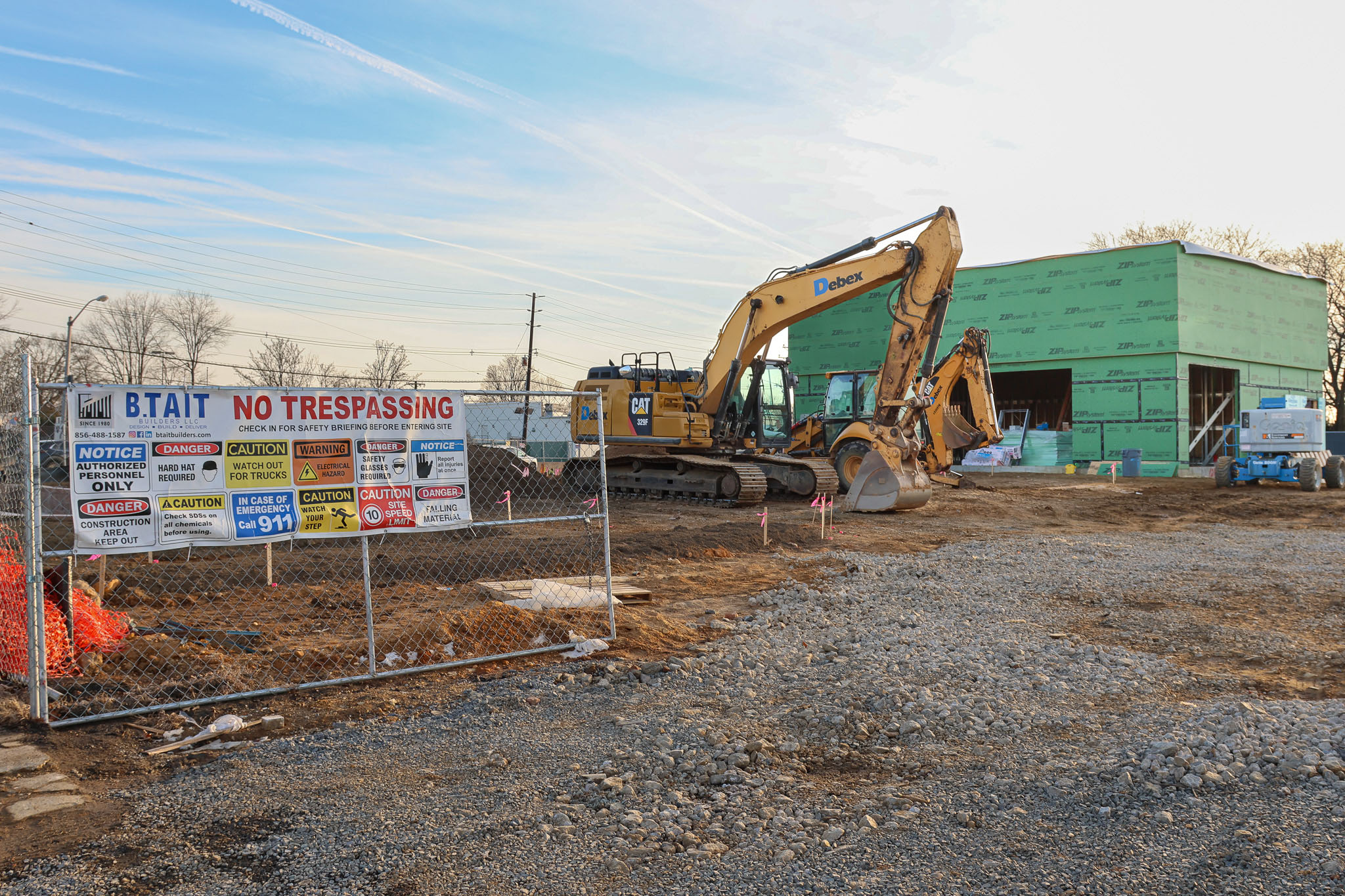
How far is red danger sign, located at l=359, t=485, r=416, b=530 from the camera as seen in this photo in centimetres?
633

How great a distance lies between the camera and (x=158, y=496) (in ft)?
18.7

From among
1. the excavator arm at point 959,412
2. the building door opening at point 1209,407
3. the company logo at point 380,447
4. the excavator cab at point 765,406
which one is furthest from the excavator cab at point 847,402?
the building door opening at point 1209,407

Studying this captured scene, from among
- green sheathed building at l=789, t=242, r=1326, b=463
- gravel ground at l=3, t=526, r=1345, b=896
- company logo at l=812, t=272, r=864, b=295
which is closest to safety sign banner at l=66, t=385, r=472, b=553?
gravel ground at l=3, t=526, r=1345, b=896

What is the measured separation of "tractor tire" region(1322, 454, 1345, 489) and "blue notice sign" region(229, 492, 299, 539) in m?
26.2

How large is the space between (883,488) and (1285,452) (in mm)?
13810

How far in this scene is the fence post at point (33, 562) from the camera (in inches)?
202

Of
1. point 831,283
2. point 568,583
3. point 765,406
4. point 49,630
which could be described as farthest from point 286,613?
point 765,406

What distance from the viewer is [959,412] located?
826 inches

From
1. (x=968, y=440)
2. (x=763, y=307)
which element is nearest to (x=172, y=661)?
(x=763, y=307)

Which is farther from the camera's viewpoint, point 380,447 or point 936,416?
point 936,416

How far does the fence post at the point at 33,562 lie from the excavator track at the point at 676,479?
13849 millimetres

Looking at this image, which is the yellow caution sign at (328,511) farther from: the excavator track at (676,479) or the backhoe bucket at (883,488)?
the excavator track at (676,479)

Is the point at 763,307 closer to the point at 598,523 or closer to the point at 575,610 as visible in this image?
the point at 598,523

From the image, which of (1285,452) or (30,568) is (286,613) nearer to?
(30,568)
